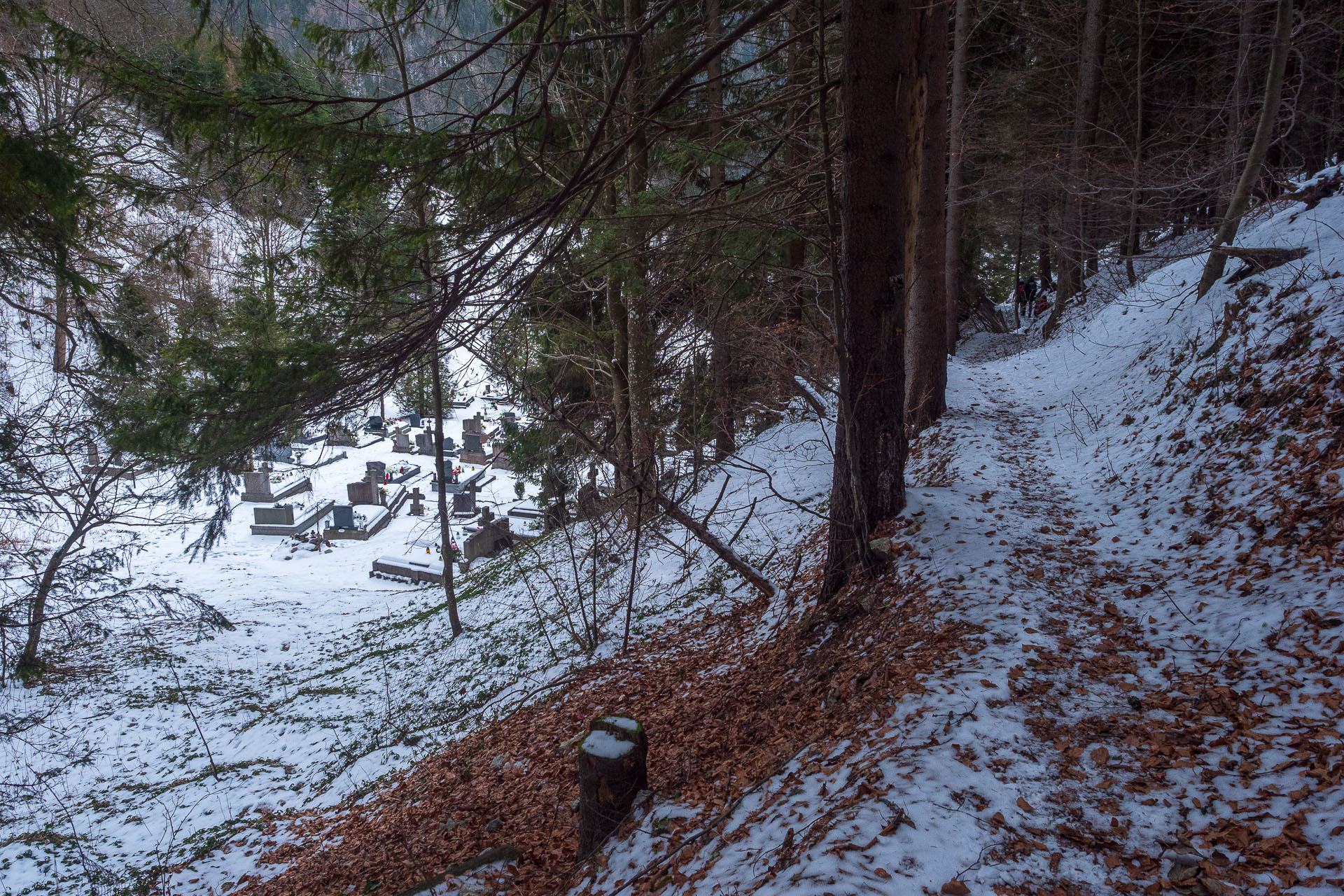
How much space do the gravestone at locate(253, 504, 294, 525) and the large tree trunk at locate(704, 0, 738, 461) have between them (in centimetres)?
1731

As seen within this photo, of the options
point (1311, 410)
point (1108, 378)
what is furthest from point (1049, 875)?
point (1108, 378)

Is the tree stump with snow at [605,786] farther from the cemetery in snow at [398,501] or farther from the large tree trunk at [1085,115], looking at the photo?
the cemetery in snow at [398,501]

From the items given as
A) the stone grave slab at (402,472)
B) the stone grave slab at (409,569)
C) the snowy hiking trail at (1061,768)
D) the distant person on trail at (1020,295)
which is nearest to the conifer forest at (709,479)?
the snowy hiking trail at (1061,768)

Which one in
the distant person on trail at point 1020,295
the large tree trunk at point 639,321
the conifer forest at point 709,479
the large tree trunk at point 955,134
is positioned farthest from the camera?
the distant person on trail at point 1020,295

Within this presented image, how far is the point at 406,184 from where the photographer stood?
189 inches

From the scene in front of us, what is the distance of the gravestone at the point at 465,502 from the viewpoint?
22.5 meters

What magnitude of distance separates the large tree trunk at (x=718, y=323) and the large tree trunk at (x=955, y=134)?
121 inches

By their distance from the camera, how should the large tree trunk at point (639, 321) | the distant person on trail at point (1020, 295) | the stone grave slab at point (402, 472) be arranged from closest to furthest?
the large tree trunk at point (639, 321)
the distant person on trail at point (1020, 295)
the stone grave slab at point (402, 472)

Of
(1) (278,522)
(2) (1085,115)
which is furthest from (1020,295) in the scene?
(1) (278,522)

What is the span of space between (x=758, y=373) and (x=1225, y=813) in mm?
10292

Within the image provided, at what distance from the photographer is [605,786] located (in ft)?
12.6

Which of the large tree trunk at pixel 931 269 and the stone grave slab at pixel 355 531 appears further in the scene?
the stone grave slab at pixel 355 531

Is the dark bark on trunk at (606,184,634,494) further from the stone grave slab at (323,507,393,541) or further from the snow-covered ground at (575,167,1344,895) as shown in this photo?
the stone grave slab at (323,507,393,541)

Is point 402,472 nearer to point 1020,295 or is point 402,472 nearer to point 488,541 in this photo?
point 488,541
